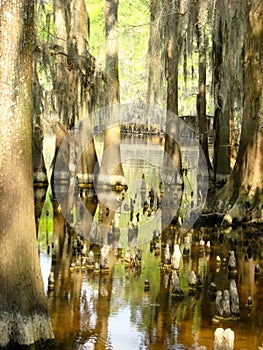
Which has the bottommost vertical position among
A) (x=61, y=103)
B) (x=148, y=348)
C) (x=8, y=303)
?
(x=148, y=348)

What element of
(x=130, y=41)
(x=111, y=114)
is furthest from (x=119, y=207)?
(x=130, y=41)

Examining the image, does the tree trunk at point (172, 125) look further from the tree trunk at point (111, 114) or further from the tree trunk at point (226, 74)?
the tree trunk at point (111, 114)

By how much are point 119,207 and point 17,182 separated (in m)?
10.6

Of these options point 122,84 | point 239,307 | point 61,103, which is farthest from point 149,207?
point 122,84

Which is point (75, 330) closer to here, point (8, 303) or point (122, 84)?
point (8, 303)

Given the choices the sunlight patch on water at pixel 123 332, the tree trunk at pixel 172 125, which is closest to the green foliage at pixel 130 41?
the tree trunk at pixel 172 125

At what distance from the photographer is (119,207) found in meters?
17.8

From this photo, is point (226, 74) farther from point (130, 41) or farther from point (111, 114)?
point (130, 41)

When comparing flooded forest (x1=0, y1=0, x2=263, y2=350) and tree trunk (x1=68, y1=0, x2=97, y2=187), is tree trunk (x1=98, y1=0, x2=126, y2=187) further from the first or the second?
tree trunk (x1=68, y1=0, x2=97, y2=187)

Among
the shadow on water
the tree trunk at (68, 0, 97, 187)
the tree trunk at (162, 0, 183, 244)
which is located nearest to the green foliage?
the tree trunk at (68, 0, 97, 187)

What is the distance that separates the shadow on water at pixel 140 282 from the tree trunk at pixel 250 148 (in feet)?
1.47

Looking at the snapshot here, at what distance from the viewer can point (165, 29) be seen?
20188 mm

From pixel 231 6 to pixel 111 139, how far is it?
20.6 ft

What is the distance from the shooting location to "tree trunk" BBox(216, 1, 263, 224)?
14664mm
